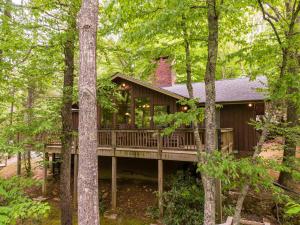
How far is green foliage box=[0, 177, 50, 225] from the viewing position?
342 centimetres

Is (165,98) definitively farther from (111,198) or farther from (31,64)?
(31,64)

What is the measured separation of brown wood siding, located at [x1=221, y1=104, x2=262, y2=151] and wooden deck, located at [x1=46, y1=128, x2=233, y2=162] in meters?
3.14

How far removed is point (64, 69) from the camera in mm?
7559

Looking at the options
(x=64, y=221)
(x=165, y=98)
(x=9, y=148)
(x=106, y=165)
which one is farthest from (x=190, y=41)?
(x=106, y=165)

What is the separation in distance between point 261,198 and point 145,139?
5.77 metres

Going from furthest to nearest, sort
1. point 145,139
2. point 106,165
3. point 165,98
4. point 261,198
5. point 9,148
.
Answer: point 106,165 → point 165,98 → point 145,139 → point 261,198 → point 9,148

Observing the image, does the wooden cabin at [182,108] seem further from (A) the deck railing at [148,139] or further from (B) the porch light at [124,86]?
(A) the deck railing at [148,139]

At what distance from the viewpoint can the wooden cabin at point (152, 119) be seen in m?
10.1

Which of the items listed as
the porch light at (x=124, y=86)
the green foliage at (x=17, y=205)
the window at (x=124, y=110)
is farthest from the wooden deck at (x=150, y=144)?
the green foliage at (x=17, y=205)

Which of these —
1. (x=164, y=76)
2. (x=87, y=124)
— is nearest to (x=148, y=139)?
(x=87, y=124)

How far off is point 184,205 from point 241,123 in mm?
6966

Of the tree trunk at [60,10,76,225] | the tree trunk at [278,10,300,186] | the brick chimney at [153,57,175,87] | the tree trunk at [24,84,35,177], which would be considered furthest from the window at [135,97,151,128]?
the tree trunk at [278,10,300,186]

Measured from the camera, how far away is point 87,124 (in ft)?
12.7

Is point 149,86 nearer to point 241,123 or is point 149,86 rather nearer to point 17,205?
point 241,123
